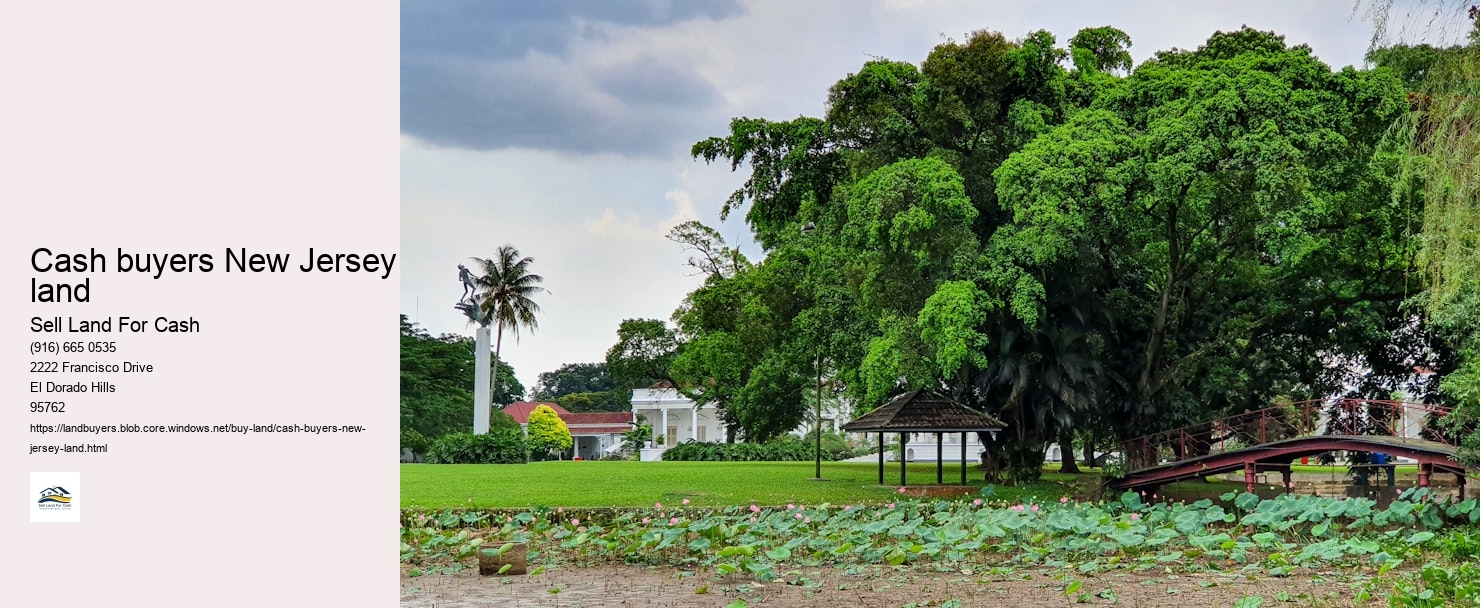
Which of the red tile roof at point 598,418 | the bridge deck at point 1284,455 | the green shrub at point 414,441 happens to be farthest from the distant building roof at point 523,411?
the bridge deck at point 1284,455

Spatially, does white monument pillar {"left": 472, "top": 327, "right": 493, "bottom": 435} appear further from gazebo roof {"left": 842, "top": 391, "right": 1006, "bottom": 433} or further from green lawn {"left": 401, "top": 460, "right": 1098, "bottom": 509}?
gazebo roof {"left": 842, "top": 391, "right": 1006, "bottom": 433}

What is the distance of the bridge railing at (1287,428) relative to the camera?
1767 centimetres

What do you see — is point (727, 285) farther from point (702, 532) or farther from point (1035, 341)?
point (702, 532)

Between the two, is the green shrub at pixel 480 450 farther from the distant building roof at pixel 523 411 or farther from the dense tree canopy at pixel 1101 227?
the distant building roof at pixel 523 411

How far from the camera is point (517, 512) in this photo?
52.5ft

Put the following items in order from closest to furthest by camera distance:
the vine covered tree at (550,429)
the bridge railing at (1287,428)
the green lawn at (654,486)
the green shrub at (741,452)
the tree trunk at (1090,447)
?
the bridge railing at (1287,428), the green lawn at (654,486), the tree trunk at (1090,447), the green shrub at (741,452), the vine covered tree at (550,429)

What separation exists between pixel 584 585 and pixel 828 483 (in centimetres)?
1254

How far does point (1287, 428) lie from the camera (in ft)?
67.6

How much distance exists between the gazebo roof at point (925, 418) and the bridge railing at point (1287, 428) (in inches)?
111

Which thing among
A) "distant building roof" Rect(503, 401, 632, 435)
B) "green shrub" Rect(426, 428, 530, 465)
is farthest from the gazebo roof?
"distant building roof" Rect(503, 401, 632, 435)

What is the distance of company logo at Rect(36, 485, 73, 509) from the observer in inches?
203

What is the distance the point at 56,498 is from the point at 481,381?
29548 millimetres

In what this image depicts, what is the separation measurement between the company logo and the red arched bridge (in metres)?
16.2

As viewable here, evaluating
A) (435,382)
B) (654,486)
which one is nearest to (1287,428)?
(654,486)
